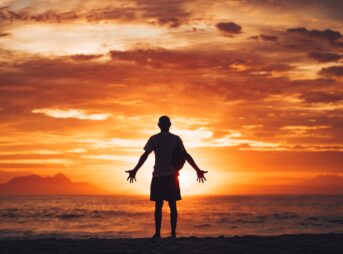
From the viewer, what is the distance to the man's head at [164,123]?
9.81m

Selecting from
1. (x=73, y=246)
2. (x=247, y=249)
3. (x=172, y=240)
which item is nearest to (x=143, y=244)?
(x=172, y=240)

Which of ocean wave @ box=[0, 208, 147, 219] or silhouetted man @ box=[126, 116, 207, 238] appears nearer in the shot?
silhouetted man @ box=[126, 116, 207, 238]

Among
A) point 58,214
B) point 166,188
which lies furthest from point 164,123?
point 58,214

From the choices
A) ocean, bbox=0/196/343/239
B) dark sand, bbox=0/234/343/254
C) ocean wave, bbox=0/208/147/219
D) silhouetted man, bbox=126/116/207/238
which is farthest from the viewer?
ocean wave, bbox=0/208/147/219

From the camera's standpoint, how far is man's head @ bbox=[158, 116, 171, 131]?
9812mm

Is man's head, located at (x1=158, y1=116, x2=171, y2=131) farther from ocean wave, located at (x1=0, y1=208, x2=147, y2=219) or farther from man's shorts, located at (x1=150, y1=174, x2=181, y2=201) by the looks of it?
ocean wave, located at (x1=0, y1=208, x2=147, y2=219)

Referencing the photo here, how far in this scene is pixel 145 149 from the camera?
984 cm

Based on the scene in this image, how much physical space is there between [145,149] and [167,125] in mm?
647

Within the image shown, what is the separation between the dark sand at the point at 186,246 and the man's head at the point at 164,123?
7.13ft

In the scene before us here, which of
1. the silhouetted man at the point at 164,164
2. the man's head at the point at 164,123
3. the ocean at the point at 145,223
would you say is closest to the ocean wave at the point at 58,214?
the ocean at the point at 145,223

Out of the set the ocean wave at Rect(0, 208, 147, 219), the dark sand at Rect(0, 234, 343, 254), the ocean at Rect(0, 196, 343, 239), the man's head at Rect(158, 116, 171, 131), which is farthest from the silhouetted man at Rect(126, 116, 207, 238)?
the ocean wave at Rect(0, 208, 147, 219)

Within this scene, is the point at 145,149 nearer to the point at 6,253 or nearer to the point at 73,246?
the point at 73,246

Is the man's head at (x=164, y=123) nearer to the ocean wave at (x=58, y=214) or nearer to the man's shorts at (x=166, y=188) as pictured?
the man's shorts at (x=166, y=188)

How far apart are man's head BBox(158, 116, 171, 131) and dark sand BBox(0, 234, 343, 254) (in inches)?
85.5
